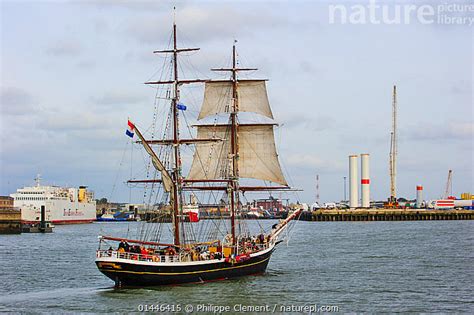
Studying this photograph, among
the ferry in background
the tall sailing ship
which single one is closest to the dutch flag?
the tall sailing ship

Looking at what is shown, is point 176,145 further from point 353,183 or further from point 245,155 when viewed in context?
point 353,183

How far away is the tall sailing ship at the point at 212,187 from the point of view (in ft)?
145

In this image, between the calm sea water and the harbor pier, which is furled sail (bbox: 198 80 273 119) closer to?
the calm sea water

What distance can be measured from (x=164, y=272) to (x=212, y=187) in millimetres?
12605

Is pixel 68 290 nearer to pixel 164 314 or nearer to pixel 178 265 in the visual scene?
pixel 178 265

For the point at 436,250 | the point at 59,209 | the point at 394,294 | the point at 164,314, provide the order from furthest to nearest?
the point at 59,209 → the point at 436,250 → the point at 394,294 → the point at 164,314

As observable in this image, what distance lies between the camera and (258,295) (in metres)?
42.3

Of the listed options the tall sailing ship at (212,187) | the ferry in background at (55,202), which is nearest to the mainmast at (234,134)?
the tall sailing ship at (212,187)

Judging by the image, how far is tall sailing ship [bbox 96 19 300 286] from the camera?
1736 inches

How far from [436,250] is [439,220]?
103426mm

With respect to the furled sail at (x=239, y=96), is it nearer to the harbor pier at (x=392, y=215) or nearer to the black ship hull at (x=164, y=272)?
the black ship hull at (x=164, y=272)

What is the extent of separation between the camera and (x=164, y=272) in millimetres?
44250

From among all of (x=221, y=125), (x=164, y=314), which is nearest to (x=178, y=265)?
(x=164, y=314)

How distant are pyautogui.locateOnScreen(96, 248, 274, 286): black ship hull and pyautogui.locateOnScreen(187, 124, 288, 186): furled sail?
433 inches
